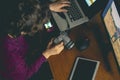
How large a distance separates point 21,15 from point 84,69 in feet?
1.84

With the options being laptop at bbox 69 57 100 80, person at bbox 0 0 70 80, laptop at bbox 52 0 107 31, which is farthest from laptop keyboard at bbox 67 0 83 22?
laptop at bbox 69 57 100 80

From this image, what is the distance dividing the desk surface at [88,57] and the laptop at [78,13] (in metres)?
0.10

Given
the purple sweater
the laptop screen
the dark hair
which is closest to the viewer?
the dark hair

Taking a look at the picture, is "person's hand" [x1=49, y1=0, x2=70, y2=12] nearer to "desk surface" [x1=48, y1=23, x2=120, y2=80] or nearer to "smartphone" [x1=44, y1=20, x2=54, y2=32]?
"smartphone" [x1=44, y1=20, x2=54, y2=32]

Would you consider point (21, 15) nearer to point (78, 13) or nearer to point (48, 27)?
point (48, 27)

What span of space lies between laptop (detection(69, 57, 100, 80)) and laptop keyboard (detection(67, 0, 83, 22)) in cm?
38

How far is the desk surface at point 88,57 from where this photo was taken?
204 cm

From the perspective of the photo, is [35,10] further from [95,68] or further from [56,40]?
[95,68]

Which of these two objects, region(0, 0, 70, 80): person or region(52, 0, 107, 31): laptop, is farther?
region(52, 0, 107, 31): laptop

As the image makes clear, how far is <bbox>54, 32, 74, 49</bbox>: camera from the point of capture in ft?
7.14

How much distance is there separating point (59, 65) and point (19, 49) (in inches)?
12.6

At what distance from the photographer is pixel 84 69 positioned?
6.74 ft

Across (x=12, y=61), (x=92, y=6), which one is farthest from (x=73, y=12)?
(x=12, y=61)

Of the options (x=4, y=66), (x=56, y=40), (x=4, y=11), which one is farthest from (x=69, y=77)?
(x=4, y=11)
